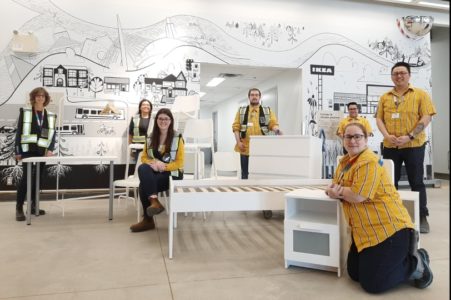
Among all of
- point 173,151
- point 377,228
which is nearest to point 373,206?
point 377,228

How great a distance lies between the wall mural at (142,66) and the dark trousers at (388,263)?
3.81 metres

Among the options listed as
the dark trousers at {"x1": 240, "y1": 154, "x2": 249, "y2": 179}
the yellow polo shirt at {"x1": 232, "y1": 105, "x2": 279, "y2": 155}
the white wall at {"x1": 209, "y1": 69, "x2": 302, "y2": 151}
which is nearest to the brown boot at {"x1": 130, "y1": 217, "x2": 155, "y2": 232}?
the dark trousers at {"x1": 240, "y1": 154, "x2": 249, "y2": 179}

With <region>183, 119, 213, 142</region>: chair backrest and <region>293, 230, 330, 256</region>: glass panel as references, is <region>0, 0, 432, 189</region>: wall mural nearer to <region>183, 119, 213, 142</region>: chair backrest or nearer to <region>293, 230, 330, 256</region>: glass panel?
<region>183, 119, 213, 142</region>: chair backrest

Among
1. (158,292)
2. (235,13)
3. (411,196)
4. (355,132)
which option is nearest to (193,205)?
(158,292)

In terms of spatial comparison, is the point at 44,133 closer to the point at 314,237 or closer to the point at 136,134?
the point at 136,134

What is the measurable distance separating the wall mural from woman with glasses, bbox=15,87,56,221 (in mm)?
591

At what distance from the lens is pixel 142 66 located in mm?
5066

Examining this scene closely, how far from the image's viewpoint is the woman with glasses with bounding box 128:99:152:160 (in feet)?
14.8

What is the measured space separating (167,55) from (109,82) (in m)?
0.98

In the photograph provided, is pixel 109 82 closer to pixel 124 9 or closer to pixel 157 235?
pixel 124 9

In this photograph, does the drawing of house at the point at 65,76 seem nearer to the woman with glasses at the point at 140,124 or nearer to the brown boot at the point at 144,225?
the woman with glasses at the point at 140,124

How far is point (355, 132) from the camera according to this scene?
5.86 ft

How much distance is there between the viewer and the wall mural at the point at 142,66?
4.68 m

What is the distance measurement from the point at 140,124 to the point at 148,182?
1.91 meters
